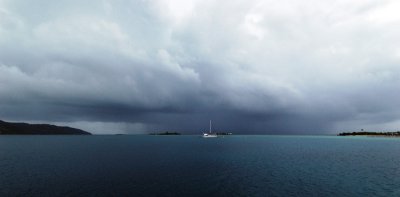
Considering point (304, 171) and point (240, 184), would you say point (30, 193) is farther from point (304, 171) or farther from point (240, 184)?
point (304, 171)

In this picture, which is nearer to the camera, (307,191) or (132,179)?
(307,191)

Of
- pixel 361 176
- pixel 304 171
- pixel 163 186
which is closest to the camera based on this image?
pixel 163 186

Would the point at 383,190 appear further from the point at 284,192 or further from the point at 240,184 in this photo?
the point at 240,184

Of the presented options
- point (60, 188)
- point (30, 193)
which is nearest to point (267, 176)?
point (60, 188)

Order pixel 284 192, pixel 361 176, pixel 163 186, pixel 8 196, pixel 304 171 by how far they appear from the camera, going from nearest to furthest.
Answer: pixel 8 196, pixel 284 192, pixel 163 186, pixel 361 176, pixel 304 171

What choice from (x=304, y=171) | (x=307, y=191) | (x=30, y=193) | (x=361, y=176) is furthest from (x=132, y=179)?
(x=361, y=176)

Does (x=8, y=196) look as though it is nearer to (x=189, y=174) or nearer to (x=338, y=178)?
(x=189, y=174)

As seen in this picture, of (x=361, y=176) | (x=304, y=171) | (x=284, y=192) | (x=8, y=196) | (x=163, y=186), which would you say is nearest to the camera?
(x=8, y=196)

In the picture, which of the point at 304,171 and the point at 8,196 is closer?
the point at 8,196

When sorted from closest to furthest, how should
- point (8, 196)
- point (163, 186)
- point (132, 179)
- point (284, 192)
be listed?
point (8, 196) → point (284, 192) → point (163, 186) → point (132, 179)
